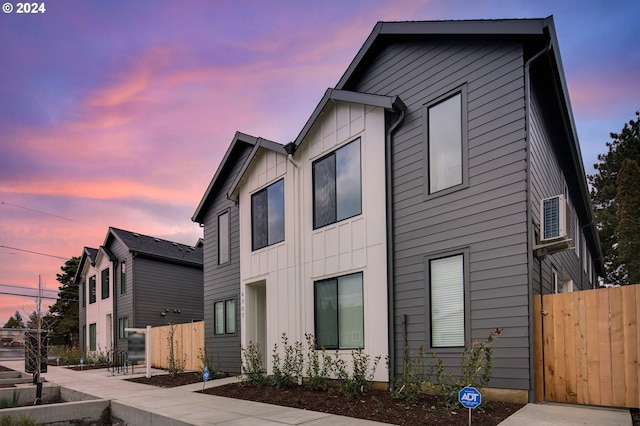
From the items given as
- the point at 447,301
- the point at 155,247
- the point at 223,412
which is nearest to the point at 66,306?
the point at 155,247

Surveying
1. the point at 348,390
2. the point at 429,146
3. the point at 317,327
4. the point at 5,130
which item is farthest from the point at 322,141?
the point at 5,130

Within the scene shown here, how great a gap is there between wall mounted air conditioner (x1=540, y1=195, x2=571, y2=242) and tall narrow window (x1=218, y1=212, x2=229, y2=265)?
35.7ft

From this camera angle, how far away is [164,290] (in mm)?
24859

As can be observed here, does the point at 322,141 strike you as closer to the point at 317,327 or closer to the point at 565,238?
the point at 317,327

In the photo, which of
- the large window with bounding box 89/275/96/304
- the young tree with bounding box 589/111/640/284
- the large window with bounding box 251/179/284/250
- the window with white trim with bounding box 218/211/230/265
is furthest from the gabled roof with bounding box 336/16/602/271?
the large window with bounding box 89/275/96/304

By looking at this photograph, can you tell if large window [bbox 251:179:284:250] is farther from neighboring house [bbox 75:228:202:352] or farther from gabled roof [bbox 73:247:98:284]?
gabled roof [bbox 73:247:98:284]

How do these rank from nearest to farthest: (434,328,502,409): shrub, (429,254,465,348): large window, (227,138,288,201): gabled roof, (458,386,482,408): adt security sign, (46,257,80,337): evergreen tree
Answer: (458,386,482,408): adt security sign < (434,328,502,409): shrub < (429,254,465,348): large window < (227,138,288,201): gabled roof < (46,257,80,337): evergreen tree

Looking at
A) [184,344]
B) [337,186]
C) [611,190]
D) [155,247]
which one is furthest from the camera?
[611,190]

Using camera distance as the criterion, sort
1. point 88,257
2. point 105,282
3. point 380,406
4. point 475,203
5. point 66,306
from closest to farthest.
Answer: point 380,406, point 475,203, point 105,282, point 88,257, point 66,306

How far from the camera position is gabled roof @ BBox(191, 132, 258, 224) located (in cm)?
1610

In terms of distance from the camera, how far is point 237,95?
15.3 meters

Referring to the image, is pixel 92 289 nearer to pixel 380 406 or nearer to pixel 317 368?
pixel 317 368

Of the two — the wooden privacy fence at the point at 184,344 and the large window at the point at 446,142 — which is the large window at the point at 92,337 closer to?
the wooden privacy fence at the point at 184,344

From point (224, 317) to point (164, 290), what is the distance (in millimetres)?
9409
